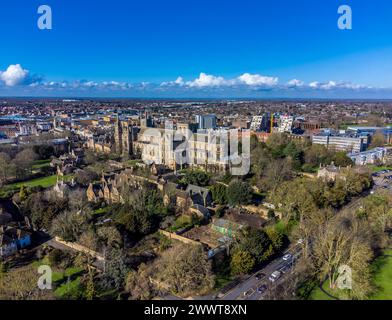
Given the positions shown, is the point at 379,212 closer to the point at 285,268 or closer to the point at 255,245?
the point at 285,268

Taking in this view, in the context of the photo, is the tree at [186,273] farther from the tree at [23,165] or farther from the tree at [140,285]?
the tree at [23,165]

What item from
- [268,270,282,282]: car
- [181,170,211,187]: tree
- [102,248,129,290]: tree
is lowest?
[268,270,282,282]: car

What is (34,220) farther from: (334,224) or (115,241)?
(334,224)

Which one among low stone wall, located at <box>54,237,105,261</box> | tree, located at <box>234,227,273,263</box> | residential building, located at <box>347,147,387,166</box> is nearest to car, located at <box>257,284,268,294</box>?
tree, located at <box>234,227,273,263</box>

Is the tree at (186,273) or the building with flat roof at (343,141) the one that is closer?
the tree at (186,273)

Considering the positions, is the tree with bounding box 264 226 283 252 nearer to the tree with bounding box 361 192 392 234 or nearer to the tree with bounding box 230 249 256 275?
the tree with bounding box 230 249 256 275

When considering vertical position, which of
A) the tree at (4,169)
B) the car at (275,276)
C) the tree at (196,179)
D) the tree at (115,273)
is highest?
the tree at (4,169)

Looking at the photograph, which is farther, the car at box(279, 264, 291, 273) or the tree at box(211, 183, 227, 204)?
the tree at box(211, 183, 227, 204)

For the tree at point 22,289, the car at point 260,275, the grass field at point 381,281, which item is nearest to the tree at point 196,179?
the car at point 260,275
